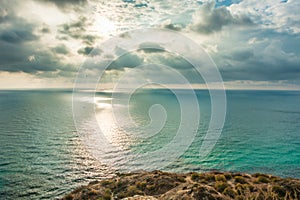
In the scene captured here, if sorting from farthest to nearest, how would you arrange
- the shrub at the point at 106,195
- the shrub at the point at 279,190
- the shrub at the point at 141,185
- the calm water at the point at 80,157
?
the calm water at the point at 80,157 < the shrub at the point at 141,185 < the shrub at the point at 106,195 < the shrub at the point at 279,190

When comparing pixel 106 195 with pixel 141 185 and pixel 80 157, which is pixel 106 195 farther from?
pixel 80 157

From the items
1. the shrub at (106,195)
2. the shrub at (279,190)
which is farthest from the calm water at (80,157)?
the shrub at (279,190)

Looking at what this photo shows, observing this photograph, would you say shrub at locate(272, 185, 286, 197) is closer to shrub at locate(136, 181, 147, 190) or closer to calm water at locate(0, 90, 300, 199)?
shrub at locate(136, 181, 147, 190)

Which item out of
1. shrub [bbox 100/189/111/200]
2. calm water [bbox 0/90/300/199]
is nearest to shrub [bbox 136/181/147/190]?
shrub [bbox 100/189/111/200]

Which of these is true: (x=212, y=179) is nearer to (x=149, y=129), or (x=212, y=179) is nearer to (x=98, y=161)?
(x=98, y=161)

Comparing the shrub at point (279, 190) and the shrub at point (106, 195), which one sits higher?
the shrub at point (279, 190)

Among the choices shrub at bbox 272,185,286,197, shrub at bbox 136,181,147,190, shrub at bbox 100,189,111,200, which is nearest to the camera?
shrub at bbox 272,185,286,197

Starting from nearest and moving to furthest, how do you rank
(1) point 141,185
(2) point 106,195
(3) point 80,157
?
(2) point 106,195
(1) point 141,185
(3) point 80,157

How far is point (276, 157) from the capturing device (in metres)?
68.0

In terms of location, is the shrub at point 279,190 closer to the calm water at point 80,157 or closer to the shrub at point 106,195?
the shrub at point 106,195

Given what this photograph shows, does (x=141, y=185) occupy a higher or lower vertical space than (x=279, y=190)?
lower

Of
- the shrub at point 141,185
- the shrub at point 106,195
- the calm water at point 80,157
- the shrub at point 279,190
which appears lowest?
the calm water at point 80,157

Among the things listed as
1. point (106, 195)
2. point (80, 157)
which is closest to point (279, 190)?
point (106, 195)

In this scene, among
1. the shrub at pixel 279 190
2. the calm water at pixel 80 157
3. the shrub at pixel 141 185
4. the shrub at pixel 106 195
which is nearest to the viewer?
the shrub at pixel 279 190
